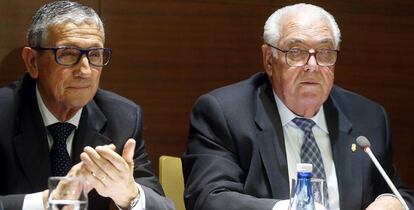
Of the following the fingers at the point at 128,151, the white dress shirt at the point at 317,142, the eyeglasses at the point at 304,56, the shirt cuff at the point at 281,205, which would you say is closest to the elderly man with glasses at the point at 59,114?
the fingers at the point at 128,151

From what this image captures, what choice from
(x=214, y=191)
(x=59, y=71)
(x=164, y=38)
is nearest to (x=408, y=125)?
(x=164, y=38)

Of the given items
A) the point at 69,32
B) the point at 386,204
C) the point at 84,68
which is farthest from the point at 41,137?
the point at 386,204

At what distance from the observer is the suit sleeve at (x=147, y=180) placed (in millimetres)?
2893

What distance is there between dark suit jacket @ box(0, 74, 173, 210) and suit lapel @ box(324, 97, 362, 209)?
0.71m

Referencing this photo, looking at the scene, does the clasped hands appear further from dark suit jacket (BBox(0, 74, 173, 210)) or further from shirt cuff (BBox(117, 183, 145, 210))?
dark suit jacket (BBox(0, 74, 173, 210))

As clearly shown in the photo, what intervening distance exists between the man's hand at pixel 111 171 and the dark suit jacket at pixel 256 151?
0.42 m

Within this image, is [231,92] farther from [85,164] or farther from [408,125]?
[408,125]

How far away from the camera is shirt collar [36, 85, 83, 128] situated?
315 centimetres

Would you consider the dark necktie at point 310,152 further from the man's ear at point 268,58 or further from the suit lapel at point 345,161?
the man's ear at point 268,58

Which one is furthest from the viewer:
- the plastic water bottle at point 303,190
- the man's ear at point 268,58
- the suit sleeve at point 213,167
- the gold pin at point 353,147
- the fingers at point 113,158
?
the man's ear at point 268,58

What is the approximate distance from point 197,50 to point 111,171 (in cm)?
151

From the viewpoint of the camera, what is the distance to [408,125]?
4473 millimetres

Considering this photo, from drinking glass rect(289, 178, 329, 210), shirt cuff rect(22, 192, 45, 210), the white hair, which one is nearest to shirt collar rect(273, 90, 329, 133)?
the white hair

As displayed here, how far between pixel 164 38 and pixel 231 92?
A: 2.36 feet
